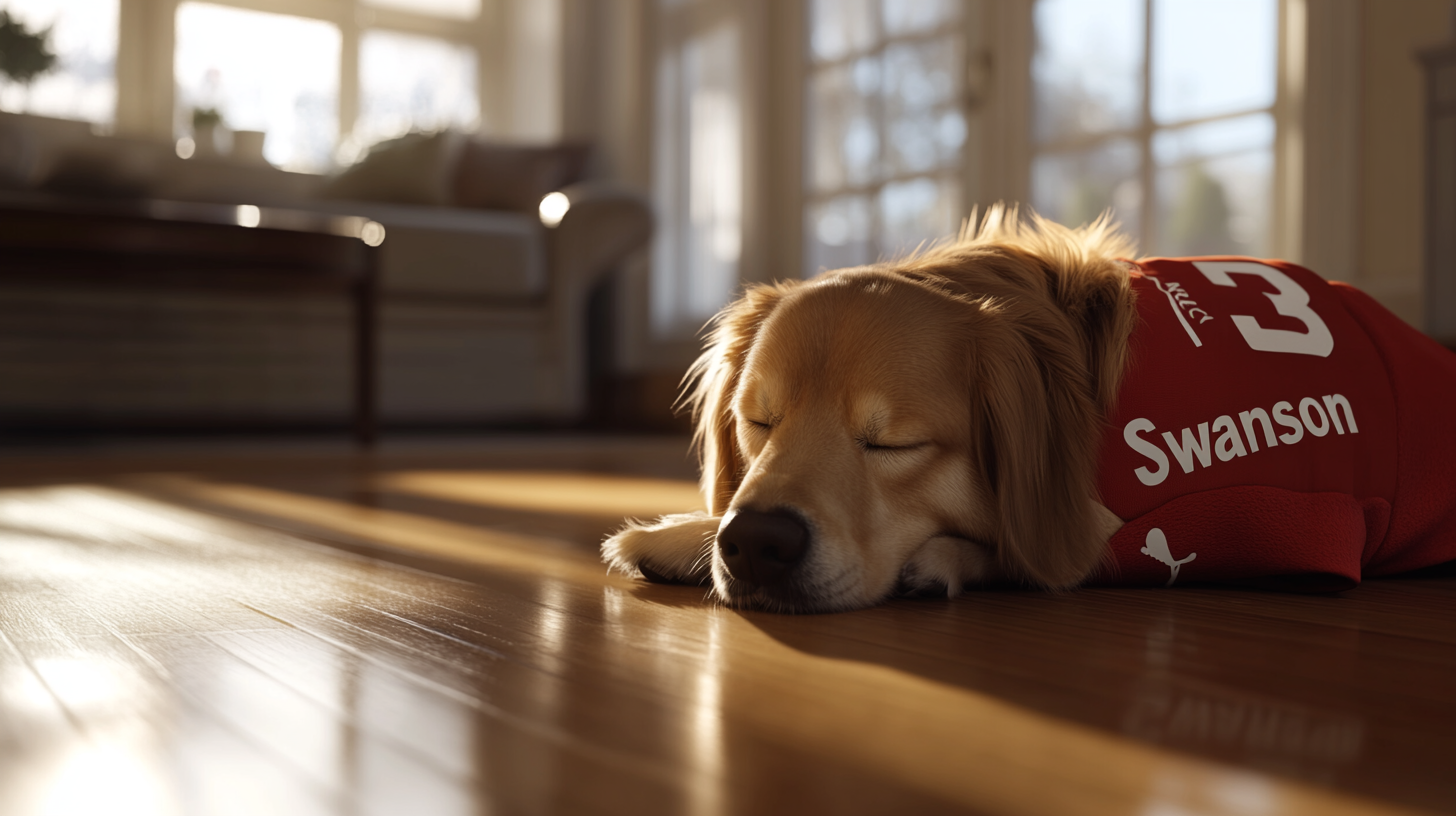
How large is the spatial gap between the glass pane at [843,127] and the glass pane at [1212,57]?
60.6 inches

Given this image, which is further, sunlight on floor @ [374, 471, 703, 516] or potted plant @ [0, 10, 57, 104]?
potted plant @ [0, 10, 57, 104]

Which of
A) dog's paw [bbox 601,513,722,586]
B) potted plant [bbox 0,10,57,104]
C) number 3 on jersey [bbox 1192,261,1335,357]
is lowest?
dog's paw [bbox 601,513,722,586]

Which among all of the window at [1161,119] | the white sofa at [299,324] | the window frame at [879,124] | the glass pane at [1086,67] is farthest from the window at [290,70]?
the window at [1161,119]

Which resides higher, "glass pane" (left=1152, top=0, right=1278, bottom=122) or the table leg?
"glass pane" (left=1152, top=0, right=1278, bottom=122)

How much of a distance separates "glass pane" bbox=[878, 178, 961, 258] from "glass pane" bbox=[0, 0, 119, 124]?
4.96 metres

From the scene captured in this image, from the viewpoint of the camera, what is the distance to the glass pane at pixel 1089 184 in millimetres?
4188

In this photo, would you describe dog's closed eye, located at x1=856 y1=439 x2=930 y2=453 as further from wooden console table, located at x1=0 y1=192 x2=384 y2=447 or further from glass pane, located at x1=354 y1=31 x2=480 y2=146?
glass pane, located at x1=354 y1=31 x2=480 y2=146

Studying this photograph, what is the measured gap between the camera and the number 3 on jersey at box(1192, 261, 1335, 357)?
142 centimetres

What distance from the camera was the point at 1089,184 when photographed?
171 inches

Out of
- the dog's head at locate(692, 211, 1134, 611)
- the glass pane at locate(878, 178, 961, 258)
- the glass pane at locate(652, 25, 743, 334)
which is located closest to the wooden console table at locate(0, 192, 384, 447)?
the glass pane at locate(652, 25, 743, 334)

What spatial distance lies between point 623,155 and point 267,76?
8.20 feet

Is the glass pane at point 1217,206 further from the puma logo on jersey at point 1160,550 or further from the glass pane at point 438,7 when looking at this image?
the glass pane at point 438,7

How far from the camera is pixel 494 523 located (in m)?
2.13

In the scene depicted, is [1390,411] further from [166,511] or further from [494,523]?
[166,511]
